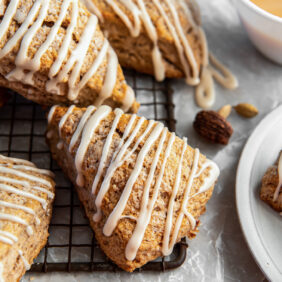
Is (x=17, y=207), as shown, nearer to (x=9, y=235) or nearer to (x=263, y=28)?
(x=9, y=235)

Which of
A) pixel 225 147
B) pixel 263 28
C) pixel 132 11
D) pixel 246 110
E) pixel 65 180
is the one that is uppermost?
pixel 263 28

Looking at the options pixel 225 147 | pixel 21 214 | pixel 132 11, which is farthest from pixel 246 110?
pixel 21 214

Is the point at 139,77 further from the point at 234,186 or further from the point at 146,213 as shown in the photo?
the point at 146,213

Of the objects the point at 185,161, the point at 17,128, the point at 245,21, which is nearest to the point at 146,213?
the point at 185,161

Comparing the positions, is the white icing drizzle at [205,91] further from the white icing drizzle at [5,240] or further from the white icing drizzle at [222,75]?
Answer: the white icing drizzle at [5,240]

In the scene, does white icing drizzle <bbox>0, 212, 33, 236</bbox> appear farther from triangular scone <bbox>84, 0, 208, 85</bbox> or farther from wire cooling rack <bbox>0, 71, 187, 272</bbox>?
triangular scone <bbox>84, 0, 208, 85</bbox>

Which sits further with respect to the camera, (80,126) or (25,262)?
(80,126)

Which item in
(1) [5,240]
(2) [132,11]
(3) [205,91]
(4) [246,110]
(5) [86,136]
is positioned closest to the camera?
(1) [5,240]
